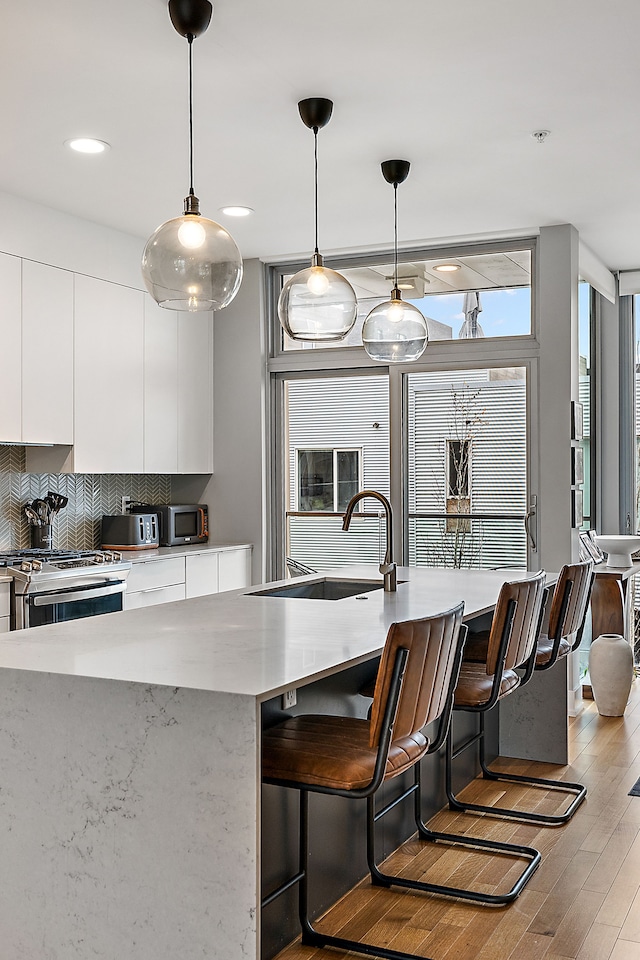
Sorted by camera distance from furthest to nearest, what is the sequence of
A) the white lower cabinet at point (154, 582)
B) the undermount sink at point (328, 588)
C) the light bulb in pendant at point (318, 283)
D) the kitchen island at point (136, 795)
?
the white lower cabinet at point (154, 582) → the undermount sink at point (328, 588) → the light bulb in pendant at point (318, 283) → the kitchen island at point (136, 795)

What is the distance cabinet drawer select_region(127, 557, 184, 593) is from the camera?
4969 mm

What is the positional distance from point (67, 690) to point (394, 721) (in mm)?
774

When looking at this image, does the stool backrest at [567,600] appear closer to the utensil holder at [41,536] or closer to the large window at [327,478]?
the large window at [327,478]

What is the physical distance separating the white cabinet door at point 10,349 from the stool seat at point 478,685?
2.52 metres

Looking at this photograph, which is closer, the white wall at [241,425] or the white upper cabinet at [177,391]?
the white upper cabinet at [177,391]

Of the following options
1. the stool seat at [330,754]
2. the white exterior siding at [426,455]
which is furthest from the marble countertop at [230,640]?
the white exterior siding at [426,455]

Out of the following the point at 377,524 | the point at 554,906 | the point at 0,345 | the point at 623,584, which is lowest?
the point at 554,906

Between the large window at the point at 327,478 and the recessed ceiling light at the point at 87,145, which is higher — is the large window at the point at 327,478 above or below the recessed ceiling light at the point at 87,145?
below

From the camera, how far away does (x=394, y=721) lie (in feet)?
7.41

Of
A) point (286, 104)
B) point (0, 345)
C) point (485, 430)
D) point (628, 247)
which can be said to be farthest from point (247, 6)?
point (628, 247)

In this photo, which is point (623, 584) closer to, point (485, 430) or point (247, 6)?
point (485, 430)

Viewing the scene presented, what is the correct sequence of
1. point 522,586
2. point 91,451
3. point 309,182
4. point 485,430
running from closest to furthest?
1. point 522,586
2. point 309,182
3. point 91,451
4. point 485,430

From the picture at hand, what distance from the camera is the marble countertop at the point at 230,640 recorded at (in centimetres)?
209

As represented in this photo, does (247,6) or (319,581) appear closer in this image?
(247,6)
